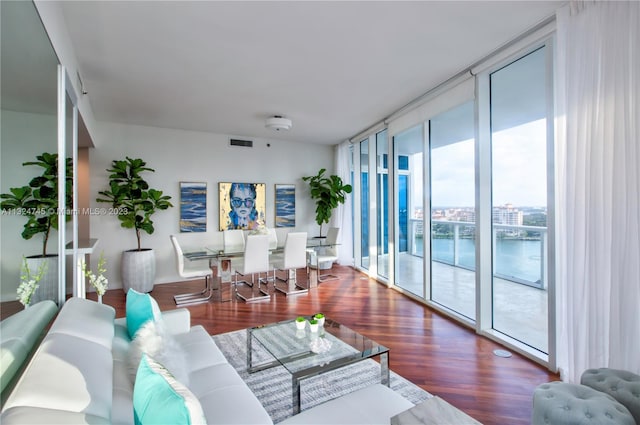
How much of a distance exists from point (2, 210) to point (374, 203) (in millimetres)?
5116

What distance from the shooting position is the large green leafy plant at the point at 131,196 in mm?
4949

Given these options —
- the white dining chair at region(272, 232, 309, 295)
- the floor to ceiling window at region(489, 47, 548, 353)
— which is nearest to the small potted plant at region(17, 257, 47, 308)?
the white dining chair at region(272, 232, 309, 295)

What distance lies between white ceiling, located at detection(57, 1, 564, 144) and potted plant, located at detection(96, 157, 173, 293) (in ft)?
3.12

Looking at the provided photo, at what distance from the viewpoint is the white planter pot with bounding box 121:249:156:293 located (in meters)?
4.88

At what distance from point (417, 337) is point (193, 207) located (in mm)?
4500

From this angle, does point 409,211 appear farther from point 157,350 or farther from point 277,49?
point 157,350

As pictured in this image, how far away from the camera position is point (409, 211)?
16.0 ft

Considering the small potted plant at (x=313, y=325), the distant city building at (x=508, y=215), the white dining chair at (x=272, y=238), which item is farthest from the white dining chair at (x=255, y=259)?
the distant city building at (x=508, y=215)

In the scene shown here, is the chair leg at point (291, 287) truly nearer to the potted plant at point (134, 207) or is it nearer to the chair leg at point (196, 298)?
the chair leg at point (196, 298)

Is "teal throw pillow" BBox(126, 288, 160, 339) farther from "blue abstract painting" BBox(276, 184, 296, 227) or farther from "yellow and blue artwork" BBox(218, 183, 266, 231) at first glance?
"blue abstract painting" BBox(276, 184, 296, 227)

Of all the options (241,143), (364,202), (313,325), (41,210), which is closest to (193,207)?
(241,143)

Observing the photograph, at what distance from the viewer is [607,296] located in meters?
2.03

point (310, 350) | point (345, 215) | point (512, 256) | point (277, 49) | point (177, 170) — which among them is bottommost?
point (310, 350)

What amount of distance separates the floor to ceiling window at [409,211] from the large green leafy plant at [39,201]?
12.8 ft
